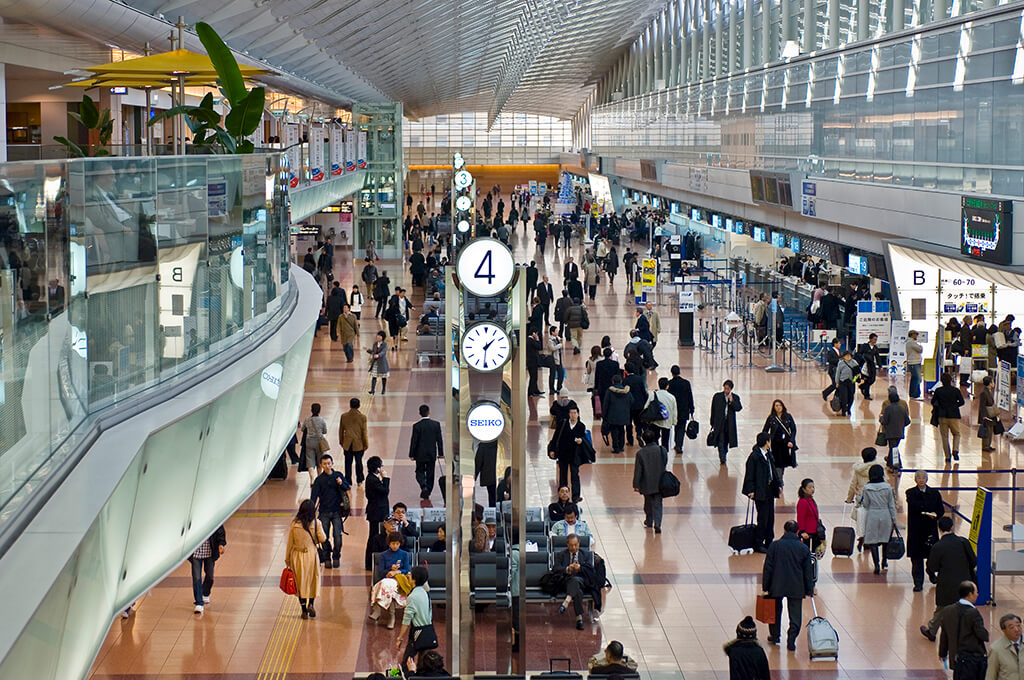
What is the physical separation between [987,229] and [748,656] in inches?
455

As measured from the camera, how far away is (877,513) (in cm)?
1202

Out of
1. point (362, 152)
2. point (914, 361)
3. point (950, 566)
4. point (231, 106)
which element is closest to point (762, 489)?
point (950, 566)

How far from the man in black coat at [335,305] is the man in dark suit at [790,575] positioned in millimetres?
16729

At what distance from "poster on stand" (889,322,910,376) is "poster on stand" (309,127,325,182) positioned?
14941 millimetres

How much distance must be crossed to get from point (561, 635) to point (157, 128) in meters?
28.1

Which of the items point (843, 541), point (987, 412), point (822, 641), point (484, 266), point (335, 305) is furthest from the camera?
point (335, 305)

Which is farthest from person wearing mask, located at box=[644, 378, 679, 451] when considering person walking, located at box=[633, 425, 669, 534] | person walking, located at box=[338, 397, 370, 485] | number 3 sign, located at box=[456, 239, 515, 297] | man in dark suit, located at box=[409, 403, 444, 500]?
number 3 sign, located at box=[456, 239, 515, 297]

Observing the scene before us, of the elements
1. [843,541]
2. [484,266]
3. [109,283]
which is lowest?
[843,541]

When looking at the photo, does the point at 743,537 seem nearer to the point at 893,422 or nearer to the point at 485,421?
the point at 893,422

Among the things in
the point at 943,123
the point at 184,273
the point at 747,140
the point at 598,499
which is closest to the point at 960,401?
the point at 598,499

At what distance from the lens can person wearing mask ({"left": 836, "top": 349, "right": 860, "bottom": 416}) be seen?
19266mm

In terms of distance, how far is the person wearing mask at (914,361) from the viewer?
2073 centimetres

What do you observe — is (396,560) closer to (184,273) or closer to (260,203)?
(260,203)

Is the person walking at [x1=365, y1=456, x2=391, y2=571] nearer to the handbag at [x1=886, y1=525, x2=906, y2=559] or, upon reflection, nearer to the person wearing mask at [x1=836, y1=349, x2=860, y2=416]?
the handbag at [x1=886, y1=525, x2=906, y2=559]
